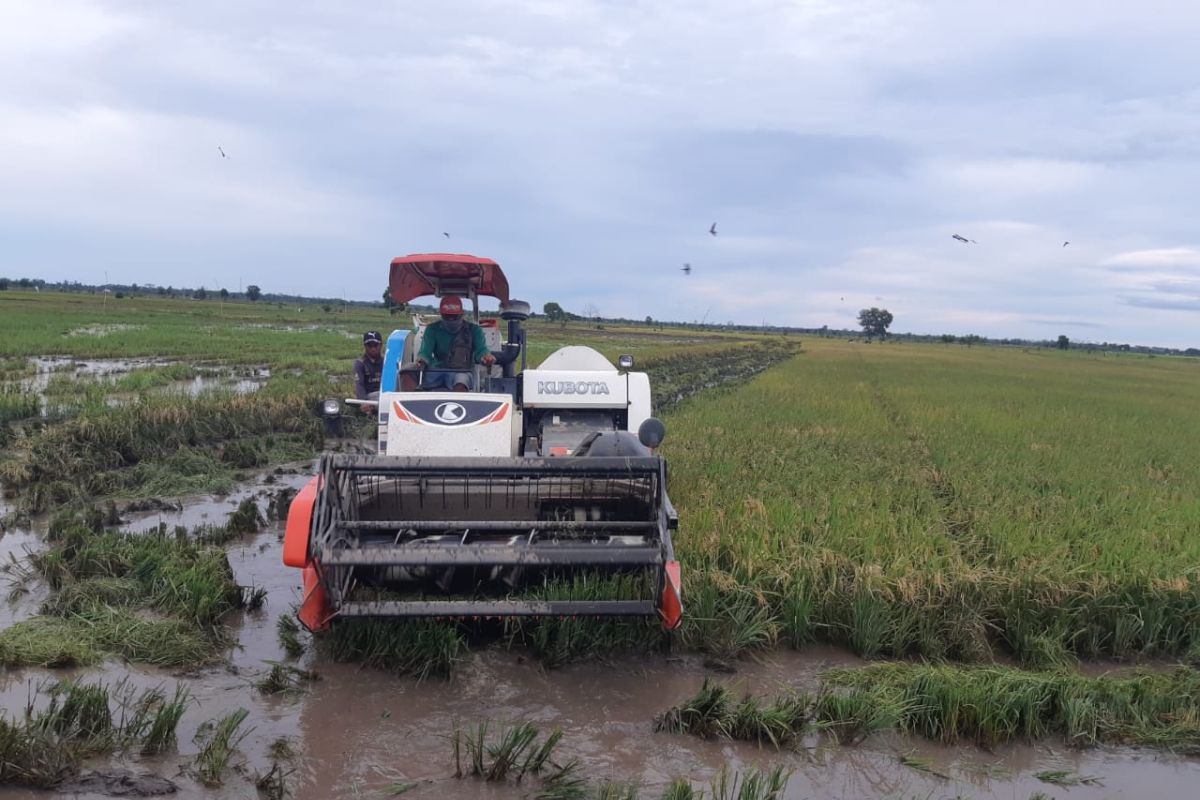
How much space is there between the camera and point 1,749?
10.5 ft

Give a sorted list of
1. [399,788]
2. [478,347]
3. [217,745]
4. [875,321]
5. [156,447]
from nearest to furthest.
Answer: [399,788], [217,745], [478,347], [156,447], [875,321]

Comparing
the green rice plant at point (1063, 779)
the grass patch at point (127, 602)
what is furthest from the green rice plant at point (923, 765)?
the grass patch at point (127, 602)

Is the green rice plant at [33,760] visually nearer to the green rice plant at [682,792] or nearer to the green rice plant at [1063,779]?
the green rice plant at [682,792]

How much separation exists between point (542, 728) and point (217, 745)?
1.46 m

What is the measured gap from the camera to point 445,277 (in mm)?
7137

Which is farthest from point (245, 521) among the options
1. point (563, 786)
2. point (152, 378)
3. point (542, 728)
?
point (152, 378)

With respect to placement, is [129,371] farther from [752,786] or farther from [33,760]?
[752,786]

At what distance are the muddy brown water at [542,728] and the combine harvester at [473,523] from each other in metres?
0.42

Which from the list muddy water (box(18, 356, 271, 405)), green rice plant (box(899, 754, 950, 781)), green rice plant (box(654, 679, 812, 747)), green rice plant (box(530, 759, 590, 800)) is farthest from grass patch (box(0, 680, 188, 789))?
muddy water (box(18, 356, 271, 405))

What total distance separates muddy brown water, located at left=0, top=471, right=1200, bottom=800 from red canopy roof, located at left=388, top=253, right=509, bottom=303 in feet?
10.3

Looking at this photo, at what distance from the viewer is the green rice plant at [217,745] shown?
11.1 ft

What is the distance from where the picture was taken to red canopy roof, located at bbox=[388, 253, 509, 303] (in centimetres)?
650

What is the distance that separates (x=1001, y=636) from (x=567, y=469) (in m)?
3.12

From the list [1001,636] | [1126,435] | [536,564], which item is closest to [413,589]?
[536,564]
